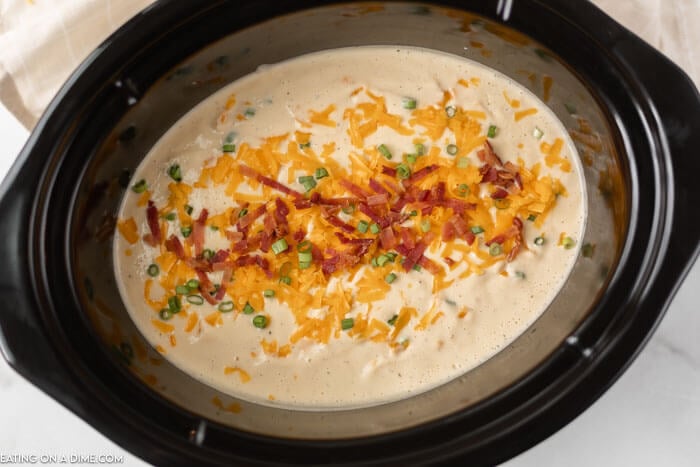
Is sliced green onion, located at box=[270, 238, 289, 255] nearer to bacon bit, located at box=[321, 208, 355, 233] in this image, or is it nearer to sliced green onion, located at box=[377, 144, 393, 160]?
bacon bit, located at box=[321, 208, 355, 233]

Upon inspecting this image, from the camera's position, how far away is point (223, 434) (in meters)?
1.76

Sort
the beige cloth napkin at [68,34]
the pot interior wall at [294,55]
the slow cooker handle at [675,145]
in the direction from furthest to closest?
the beige cloth napkin at [68,34]
the pot interior wall at [294,55]
the slow cooker handle at [675,145]

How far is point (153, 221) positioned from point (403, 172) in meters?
0.66

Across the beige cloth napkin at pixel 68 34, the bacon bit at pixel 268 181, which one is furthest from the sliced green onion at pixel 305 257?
the beige cloth napkin at pixel 68 34

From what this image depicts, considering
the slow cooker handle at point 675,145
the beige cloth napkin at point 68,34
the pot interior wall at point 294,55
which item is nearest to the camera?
the slow cooker handle at point 675,145

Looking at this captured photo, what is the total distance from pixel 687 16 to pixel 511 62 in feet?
1.49

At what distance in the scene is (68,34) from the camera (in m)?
1.92

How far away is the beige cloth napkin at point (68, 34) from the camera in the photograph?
190 centimetres

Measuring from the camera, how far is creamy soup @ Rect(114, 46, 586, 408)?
193 centimetres

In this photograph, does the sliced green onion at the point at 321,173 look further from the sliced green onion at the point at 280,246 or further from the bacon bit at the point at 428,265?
the bacon bit at the point at 428,265

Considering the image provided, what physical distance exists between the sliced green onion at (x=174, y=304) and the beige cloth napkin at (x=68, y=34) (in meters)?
0.58

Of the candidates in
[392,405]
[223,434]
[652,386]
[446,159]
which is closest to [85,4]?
[446,159]

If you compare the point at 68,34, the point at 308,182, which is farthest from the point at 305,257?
the point at 68,34

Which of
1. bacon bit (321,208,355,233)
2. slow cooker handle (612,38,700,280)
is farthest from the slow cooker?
bacon bit (321,208,355,233)
